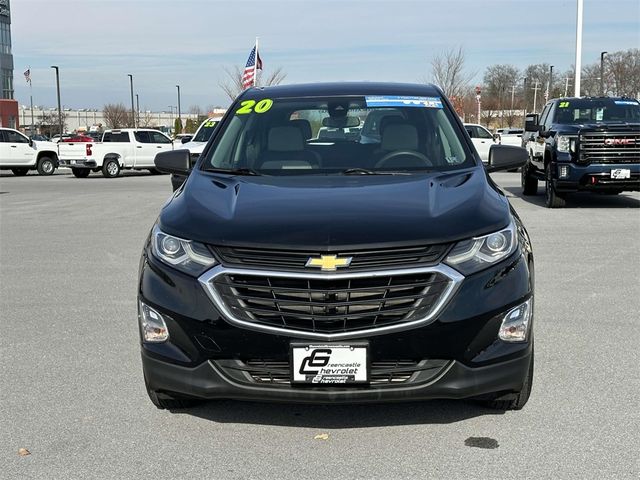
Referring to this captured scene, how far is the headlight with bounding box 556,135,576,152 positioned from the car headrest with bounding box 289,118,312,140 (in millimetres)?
9666

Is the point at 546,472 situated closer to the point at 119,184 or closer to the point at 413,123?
the point at 413,123

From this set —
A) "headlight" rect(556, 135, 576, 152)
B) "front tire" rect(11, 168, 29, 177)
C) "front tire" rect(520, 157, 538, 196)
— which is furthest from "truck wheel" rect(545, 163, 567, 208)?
"front tire" rect(11, 168, 29, 177)

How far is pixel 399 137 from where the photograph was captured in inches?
196

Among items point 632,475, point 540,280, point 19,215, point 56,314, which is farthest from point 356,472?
point 19,215

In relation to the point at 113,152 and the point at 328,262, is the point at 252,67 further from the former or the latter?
the point at 328,262

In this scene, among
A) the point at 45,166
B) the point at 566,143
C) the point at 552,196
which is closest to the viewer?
the point at 566,143

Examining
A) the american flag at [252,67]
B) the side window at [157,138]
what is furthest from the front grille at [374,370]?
the side window at [157,138]

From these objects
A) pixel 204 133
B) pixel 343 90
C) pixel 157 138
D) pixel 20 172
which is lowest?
pixel 20 172

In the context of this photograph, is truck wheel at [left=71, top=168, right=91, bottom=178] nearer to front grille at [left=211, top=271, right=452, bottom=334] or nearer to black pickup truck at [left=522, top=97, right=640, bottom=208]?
black pickup truck at [left=522, top=97, right=640, bottom=208]

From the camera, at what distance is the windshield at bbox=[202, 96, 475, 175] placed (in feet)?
15.7

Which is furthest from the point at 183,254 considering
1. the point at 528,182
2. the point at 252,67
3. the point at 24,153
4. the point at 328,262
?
the point at 24,153

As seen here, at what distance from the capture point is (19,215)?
1491 centimetres

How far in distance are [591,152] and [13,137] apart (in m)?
22.7

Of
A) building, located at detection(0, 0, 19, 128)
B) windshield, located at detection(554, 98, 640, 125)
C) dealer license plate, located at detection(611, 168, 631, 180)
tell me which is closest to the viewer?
dealer license plate, located at detection(611, 168, 631, 180)
